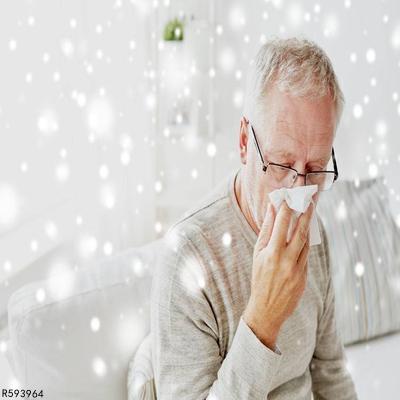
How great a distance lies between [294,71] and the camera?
94cm

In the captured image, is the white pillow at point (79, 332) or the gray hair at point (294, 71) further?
the white pillow at point (79, 332)

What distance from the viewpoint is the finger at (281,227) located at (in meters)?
0.93

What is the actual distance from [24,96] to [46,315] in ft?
1.99

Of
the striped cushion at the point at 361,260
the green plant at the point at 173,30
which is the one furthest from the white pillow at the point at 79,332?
the green plant at the point at 173,30

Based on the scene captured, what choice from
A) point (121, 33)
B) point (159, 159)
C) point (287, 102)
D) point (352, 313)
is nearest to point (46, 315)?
point (287, 102)

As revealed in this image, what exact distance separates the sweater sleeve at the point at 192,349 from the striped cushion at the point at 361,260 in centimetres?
76

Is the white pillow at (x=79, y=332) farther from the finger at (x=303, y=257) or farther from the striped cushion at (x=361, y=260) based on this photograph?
the striped cushion at (x=361, y=260)

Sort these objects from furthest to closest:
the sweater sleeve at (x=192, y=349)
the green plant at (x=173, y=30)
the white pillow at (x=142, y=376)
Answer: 1. the green plant at (x=173, y=30)
2. the white pillow at (x=142, y=376)
3. the sweater sleeve at (x=192, y=349)

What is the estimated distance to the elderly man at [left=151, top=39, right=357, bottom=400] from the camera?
3.07 ft

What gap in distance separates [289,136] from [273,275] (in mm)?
209

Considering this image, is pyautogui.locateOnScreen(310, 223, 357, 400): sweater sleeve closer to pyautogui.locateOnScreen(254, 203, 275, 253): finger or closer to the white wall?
pyautogui.locateOnScreen(254, 203, 275, 253): finger

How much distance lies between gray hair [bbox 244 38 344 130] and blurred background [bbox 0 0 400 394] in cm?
22

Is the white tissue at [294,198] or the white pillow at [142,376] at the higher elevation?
the white tissue at [294,198]

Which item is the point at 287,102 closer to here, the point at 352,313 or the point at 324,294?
the point at 324,294
